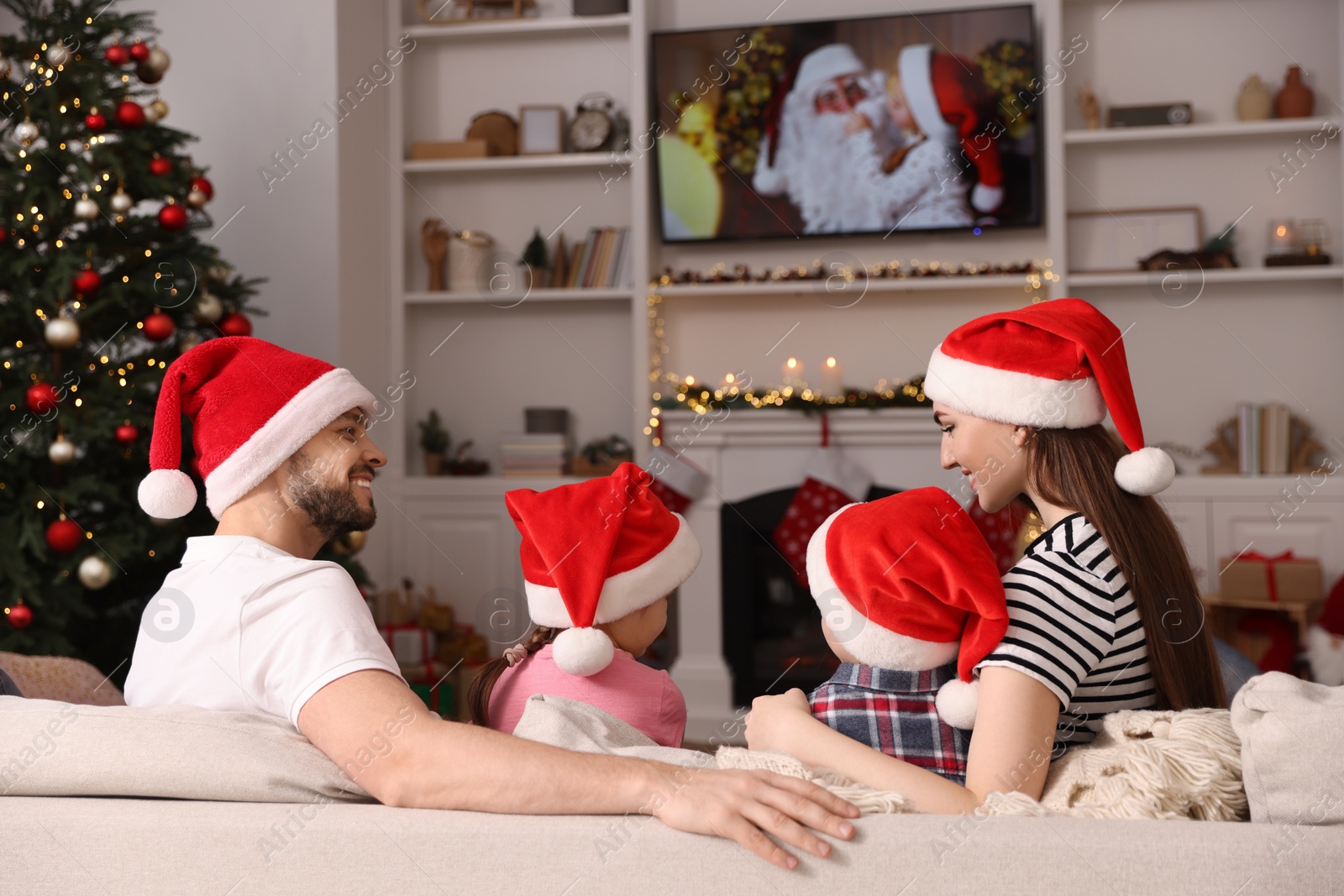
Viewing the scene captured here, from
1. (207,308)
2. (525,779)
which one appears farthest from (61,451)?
(525,779)

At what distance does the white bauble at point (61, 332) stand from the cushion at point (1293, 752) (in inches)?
107

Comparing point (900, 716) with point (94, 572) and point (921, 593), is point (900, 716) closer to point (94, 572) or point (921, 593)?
point (921, 593)

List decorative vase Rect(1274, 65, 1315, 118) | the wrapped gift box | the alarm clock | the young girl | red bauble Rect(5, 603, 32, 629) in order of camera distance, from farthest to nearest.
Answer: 1. the alarm clock
2. decorative vase Rect(1274, 65, 1315, 118)
3. the wrapped gift box
4. red bauble Rect(5, 603, 32, 629)
5. the young girl

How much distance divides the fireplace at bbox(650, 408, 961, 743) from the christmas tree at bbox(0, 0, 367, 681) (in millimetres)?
1756

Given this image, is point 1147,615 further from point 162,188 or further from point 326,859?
point 162,188

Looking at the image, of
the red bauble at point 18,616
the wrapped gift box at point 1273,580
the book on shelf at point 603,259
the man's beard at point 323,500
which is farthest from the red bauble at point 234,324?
the wrapped gift box at point 1273,580

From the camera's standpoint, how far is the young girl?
4.47 feet

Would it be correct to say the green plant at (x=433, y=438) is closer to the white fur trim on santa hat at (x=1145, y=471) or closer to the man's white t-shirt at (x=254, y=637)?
the man's white t-shirt at (x=254, y=637)

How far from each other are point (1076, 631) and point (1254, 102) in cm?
353

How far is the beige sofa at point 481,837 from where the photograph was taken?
860 mm

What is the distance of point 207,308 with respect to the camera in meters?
2.90

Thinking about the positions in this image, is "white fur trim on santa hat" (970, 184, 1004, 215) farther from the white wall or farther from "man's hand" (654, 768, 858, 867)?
"man's hand" (654, 768, 858, 867)

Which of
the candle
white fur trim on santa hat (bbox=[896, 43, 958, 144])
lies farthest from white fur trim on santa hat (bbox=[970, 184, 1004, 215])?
the candle

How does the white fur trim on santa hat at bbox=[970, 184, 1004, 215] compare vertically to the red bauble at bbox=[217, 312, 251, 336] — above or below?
above
